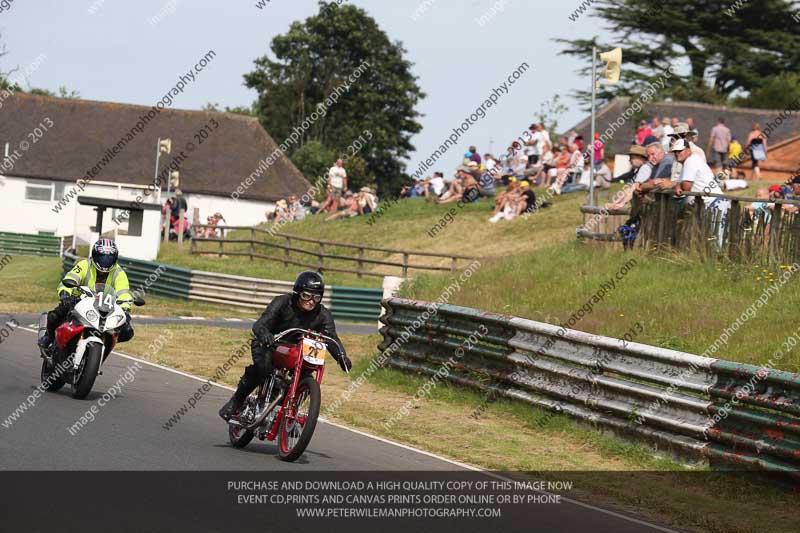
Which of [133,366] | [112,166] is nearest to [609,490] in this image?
[133,366]

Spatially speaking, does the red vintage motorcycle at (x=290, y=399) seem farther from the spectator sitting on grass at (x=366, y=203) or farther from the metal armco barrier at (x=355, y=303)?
the spectator sitting on grass at (x=366, y=203)

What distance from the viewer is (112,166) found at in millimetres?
69312

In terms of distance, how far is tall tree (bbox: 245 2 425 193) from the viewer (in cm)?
8250

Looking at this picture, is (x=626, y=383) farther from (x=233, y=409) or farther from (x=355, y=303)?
(x=355, y=303)

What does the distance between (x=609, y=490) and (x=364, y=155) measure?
7256 cm

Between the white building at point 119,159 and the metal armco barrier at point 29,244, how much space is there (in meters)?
8.37

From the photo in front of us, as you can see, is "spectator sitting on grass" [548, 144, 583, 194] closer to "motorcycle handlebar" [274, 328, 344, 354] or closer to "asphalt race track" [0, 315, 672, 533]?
"asphalt race track" [0, 315, 672, 533]

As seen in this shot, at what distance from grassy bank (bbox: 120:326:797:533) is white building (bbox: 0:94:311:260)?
50780 millimetres

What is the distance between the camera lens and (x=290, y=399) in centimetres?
1053

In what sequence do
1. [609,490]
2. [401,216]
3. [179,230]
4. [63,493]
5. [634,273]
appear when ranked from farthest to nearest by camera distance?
1. [401,216]
2. [179,230]
3. [634,273]
4. [609,490]
5. [63,493]

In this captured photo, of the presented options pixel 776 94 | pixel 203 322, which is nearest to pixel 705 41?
pixel 776 94

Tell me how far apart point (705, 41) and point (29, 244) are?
36.8 meters

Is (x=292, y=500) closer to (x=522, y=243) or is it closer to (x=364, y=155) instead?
(x=522, y=243)

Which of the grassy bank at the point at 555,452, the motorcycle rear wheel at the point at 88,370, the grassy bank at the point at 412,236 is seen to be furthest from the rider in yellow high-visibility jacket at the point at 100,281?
the grassy bank at the point at 412,236
